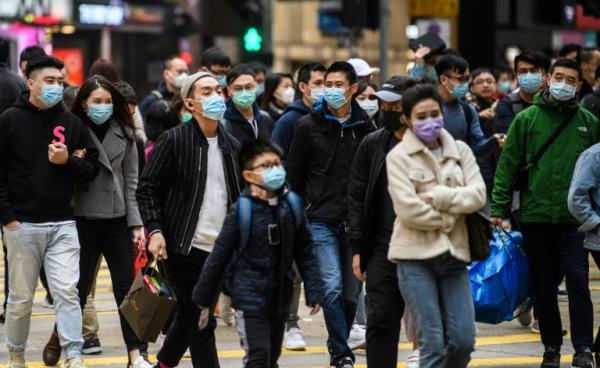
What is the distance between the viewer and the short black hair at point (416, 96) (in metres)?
8.28

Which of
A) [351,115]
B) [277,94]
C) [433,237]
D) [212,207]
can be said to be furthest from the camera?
[277,94]

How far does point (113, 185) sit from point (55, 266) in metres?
0.68

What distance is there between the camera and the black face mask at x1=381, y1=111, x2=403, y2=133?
8.82m

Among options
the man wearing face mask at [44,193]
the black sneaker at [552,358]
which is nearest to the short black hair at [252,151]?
the man wearing face mask at [44,193]

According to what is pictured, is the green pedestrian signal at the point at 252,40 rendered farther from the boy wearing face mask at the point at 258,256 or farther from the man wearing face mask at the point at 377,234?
the boy wearing face mask at the point at 258,256

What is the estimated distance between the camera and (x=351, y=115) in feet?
34.5

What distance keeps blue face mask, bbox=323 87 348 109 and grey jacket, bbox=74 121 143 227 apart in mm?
1344

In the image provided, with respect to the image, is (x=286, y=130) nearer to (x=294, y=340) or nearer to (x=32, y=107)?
(x=294, y=340)

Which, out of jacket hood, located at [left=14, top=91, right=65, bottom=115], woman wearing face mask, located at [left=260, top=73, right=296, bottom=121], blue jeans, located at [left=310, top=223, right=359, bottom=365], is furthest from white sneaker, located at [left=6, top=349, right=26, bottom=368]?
woman wearing face mask, located at [left=260, top=73, right=296, bottom=121]

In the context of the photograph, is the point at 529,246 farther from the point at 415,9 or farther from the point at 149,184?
the point at 415,9

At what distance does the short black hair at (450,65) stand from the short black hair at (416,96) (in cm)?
273

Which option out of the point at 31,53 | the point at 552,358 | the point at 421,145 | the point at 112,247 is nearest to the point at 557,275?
the point at 552,358

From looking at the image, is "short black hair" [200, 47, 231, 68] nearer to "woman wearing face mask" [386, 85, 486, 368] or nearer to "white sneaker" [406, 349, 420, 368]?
"white sneaker" [406, 349, 420, 368]

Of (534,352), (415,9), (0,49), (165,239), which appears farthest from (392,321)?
(415,9)
